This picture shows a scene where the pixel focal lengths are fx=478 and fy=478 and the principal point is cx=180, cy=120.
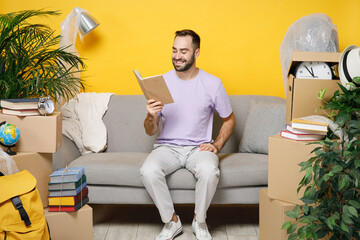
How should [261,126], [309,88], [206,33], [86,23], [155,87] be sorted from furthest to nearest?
[206,33], [86,23], [261,126], [155,87], [309,88]

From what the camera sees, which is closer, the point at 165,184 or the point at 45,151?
the point at 45,151

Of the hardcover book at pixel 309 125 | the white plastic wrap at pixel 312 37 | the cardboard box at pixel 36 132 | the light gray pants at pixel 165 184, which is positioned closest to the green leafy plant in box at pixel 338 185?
the hardcover book at pixel 309 125

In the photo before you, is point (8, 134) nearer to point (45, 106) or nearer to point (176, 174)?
point (45, 106)

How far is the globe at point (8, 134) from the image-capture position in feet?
7.29

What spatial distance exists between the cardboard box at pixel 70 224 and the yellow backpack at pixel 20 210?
26 centimetres

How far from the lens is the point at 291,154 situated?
2127 mm

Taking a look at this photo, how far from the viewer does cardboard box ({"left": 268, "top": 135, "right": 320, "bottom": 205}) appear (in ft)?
6.89

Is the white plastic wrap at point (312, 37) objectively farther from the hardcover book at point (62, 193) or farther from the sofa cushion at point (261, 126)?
the hardcover book at point (62, 193)

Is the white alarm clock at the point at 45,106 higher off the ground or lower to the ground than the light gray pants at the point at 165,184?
higher

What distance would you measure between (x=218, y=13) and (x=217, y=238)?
1.68 m

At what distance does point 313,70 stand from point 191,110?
0.81 m

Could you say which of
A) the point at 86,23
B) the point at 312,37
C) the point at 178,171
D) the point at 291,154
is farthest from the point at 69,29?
the point at 291,154

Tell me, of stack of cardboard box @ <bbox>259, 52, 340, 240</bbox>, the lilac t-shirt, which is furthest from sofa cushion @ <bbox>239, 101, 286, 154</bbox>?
stack of cardboard box @ <bbox>259, 52, 340, 240</bbox>

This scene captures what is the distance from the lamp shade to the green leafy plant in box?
1.92 meters
